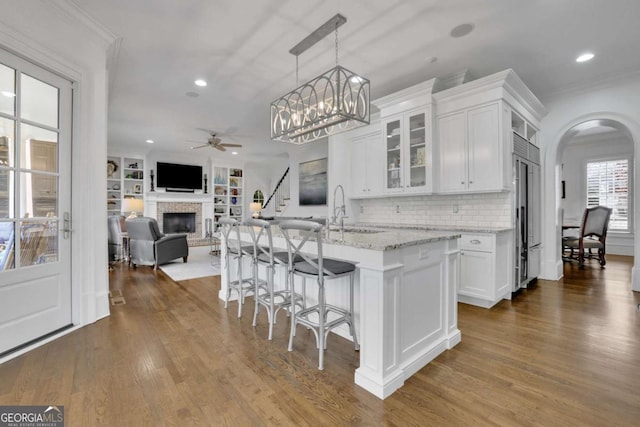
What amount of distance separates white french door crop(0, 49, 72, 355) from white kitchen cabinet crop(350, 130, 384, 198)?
3651 millimetres

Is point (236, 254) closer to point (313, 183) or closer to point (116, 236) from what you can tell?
point (116, 236)

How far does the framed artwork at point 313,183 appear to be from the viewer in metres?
7.40

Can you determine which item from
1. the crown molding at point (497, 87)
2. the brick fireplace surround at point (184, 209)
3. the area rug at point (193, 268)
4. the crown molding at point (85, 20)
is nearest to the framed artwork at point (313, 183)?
the area rug at point (193, 268)

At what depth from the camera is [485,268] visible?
3.21 meters

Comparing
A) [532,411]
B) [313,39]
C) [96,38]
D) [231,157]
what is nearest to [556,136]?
[313,39]

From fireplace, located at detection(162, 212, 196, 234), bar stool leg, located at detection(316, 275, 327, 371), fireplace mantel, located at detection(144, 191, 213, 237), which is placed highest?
fireplace mantel, located at detection(144, 191, 213, 237)

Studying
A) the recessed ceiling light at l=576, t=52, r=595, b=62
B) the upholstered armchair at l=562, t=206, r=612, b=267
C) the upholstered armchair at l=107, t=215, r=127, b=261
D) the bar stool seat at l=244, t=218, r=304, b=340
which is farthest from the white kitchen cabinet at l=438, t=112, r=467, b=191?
the upholstered armchair at l=107, t=215, r=127, b=261

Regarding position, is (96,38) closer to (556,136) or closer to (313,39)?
(313,39)

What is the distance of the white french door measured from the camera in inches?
87.7

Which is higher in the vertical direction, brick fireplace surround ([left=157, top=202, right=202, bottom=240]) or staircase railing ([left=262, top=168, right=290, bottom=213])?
staircase railing ([left=262, top=168, right=290, bottom=213])

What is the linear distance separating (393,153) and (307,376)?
3267 millimetres

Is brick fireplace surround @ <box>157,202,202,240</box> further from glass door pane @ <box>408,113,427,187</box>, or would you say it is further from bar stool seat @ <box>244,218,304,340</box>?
glass door pane @ <box>408,113,427,187</box>

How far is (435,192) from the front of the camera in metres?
3.84

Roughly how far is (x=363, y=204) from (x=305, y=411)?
12.8 ft
